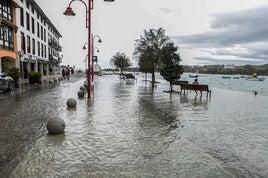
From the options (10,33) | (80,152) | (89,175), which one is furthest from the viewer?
(10,33)

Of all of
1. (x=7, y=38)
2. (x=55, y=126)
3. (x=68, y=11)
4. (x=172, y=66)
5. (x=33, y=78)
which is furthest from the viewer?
(x=33, y=78)

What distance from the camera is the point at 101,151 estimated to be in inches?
227

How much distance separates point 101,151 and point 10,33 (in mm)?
27476

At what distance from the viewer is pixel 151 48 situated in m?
31.8

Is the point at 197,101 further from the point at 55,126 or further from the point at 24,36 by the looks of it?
the point at 24,36

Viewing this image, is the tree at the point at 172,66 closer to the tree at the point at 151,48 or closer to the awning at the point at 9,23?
the tree at the point at 151,48

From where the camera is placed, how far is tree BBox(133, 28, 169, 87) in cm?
3141

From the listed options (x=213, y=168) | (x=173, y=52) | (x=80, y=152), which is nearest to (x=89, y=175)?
(x=80, y=152)

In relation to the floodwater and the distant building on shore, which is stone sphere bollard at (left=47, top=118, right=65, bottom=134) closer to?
the floodwater

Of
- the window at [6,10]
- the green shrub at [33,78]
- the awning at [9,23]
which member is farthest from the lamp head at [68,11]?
the green shrub at [33,78]

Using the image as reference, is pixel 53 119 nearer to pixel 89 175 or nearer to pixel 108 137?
pixel 108 137

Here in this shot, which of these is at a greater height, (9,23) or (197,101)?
(9,23)

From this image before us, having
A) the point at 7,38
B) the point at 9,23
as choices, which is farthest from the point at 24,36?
the point at 9,23

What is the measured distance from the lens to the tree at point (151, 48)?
1236 inches
